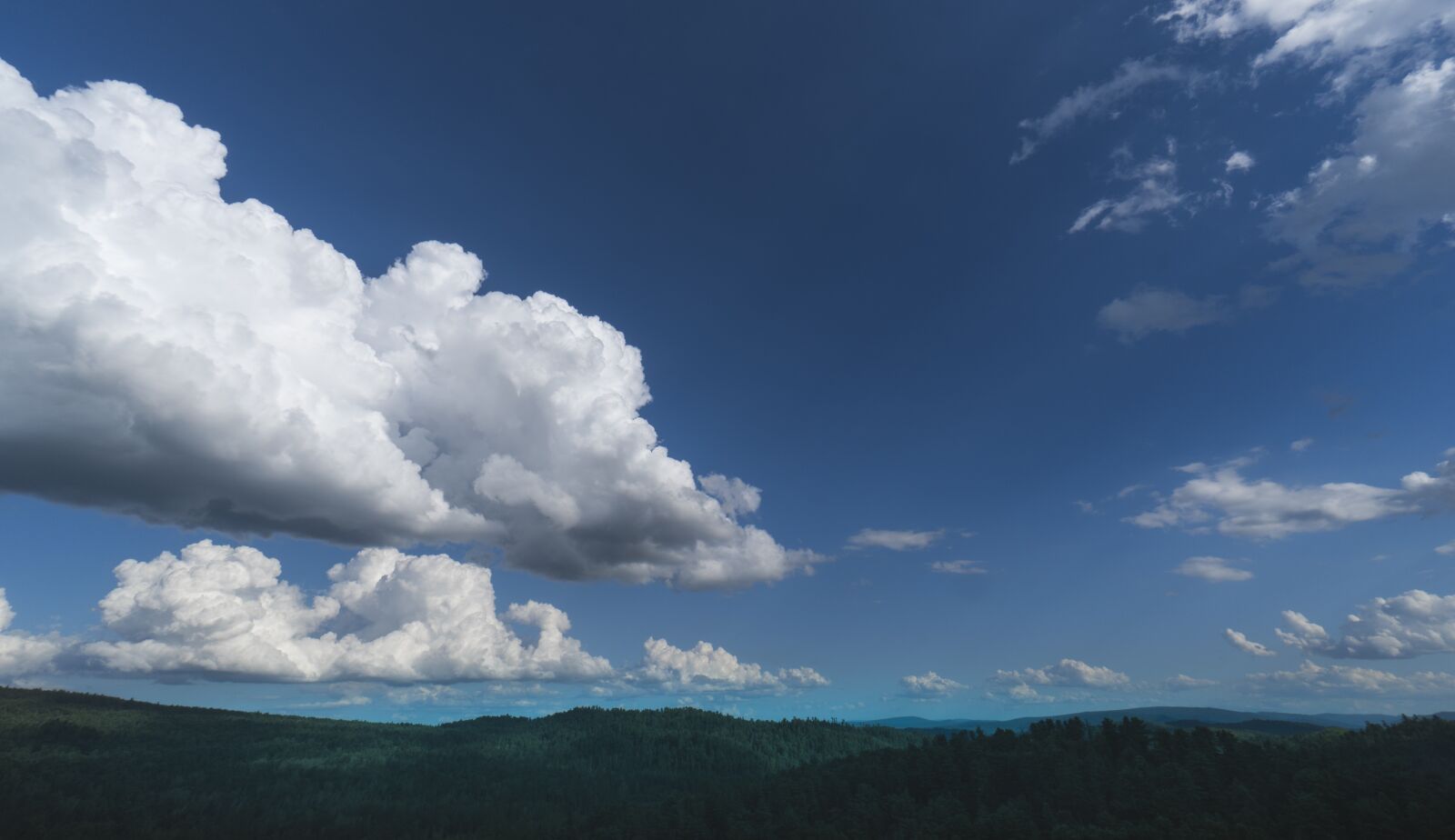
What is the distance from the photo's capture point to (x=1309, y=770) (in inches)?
7731

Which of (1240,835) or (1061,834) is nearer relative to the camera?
(1240,835)

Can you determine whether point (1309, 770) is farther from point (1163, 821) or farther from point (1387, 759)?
point (1163, 821)

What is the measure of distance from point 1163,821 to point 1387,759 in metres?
74.6

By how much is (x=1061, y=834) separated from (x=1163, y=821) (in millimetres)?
25827

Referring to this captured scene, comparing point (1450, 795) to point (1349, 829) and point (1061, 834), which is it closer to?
point (1349, 829)

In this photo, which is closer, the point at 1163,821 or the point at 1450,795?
the point at 1450,795

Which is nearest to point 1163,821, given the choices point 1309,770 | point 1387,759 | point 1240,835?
point 1240,835

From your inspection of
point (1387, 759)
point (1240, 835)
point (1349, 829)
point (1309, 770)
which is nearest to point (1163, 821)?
point (1240, 835)

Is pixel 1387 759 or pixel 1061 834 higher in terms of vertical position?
Answer: pixel 1387 759

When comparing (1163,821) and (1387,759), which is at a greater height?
(1387,759)

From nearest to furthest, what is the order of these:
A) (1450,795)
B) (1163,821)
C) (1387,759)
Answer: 1. (1450,795)
2. (1163,821)
3. (1387,759)

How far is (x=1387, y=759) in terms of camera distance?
191 metres

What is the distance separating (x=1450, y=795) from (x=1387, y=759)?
120ft

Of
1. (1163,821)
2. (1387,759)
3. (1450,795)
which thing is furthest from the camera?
(1387,759)
